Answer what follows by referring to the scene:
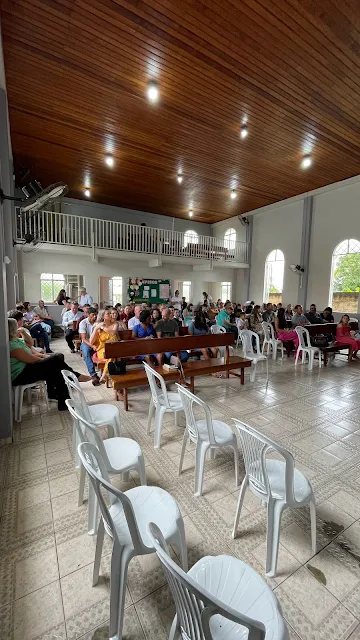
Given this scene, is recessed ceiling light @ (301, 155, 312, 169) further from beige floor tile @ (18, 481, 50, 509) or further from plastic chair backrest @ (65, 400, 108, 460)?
beige floor tile @ (18, 481, 50, 509)

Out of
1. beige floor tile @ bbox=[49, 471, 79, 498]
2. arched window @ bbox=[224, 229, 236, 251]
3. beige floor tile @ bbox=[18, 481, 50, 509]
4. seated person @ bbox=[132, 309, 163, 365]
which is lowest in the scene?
beige floor tile @ bbox=[49, 471, 79, 498]

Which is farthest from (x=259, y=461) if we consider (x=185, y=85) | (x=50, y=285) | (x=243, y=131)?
(x=50, y=285)

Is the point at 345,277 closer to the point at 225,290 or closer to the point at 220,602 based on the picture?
the point at 225,290

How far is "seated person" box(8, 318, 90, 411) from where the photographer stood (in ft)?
10.2

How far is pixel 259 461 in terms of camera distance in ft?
5.02

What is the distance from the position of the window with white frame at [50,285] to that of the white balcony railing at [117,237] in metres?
1.67

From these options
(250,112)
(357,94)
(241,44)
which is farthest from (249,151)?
(241,44)

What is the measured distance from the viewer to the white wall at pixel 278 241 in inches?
386

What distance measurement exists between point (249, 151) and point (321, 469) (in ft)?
22.1

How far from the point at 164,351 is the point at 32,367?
1706mm

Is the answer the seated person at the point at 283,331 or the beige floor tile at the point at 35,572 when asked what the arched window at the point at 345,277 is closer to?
the seated person at the point at 283,331

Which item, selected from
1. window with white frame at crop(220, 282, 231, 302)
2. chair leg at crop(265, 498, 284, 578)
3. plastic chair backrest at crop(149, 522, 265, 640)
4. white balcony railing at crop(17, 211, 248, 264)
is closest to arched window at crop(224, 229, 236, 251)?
white balcony railing at crop(17, 211, 248, 264)

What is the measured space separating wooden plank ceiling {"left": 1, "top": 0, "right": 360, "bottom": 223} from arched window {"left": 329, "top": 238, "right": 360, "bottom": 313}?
A: 217 cm

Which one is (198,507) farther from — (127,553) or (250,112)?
(250,112)
